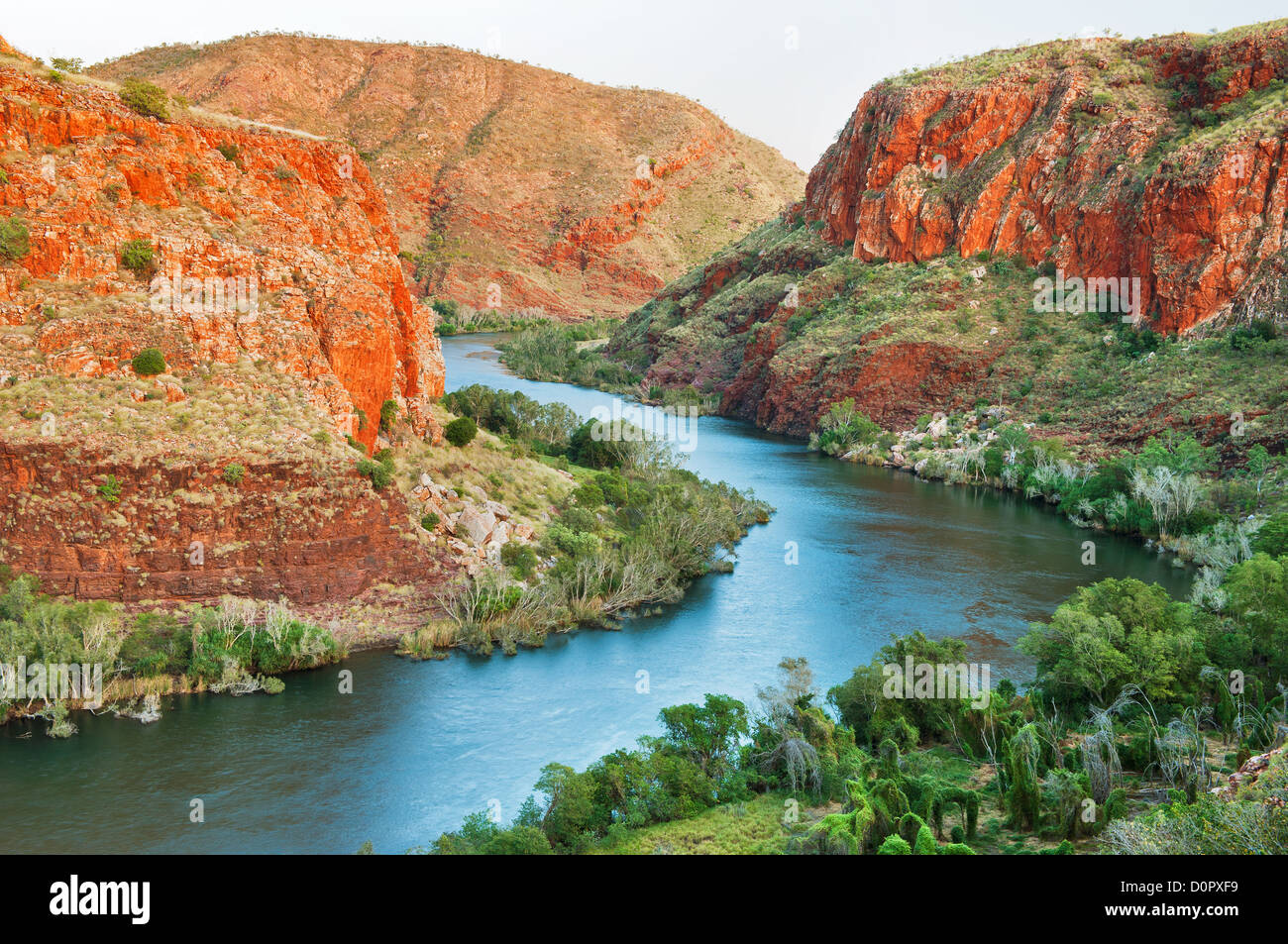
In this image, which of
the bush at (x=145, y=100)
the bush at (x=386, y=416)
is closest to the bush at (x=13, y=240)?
the bush at (x=145, y=100)

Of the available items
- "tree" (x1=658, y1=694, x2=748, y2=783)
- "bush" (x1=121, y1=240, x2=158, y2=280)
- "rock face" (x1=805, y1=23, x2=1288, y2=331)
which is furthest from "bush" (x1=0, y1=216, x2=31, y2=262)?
"rock face" (x1=805, y1=23, x2=1288, y2=331)

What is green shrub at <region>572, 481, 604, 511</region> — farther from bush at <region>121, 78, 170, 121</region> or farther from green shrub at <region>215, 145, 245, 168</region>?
bush at <region>121, 78, 170, 121</region>

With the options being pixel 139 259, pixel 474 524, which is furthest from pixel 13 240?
pixel 474 524

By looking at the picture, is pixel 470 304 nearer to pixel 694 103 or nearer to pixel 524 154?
pixel 524 154

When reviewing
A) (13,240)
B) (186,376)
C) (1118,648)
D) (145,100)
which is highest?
(145,100)

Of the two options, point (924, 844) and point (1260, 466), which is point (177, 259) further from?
point (1260, 466)

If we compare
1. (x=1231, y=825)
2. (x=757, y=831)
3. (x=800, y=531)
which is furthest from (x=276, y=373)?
(x=1231, y=825)
